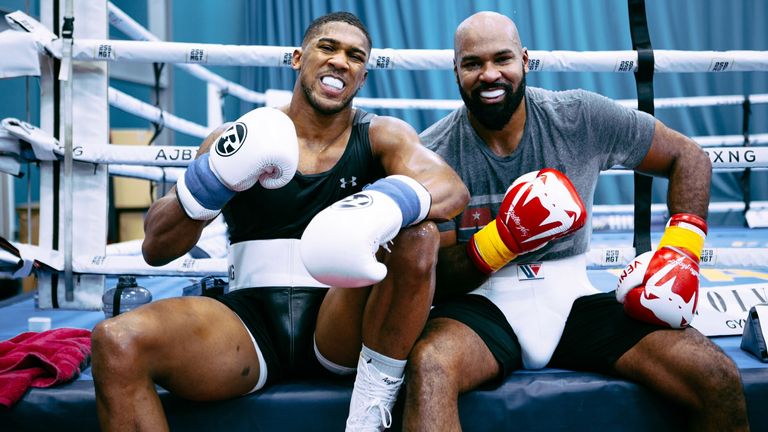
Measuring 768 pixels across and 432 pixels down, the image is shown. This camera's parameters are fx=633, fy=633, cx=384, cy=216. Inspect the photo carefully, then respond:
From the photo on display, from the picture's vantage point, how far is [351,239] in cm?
103

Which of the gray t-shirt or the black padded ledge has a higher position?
the gray t-shirt

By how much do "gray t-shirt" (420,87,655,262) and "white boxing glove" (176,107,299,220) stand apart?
1.62ft

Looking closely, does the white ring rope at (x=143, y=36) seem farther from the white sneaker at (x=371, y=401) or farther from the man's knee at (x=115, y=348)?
the white sneaker at (x=371, y=401)

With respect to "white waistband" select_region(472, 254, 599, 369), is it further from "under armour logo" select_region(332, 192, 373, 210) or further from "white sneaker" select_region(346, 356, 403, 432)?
"under armour logo" select_region(332, 192, 373, 210)

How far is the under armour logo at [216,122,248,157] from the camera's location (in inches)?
46.2

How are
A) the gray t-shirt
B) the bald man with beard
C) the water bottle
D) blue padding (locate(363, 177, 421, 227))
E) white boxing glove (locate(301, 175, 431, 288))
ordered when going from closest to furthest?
white boxing glove (locate(301, 175, 431, 288)) → blue padding (locate(363, 177, 421, 227)) → the bald man with beard → the gray t-shirt → the water bottle

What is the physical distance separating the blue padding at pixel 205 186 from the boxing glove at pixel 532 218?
0.59 metres

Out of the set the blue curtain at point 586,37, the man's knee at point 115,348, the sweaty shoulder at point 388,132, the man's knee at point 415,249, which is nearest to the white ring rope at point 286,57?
the sweaty shoulder at point 388,132

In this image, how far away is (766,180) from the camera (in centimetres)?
544

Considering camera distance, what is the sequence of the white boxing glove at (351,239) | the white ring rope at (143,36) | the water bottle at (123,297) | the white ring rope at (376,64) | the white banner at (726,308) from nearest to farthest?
the white boxing glove at (351,239)
the white banner at (726,308)
the water bottle at (123,297)
the white ring rope at (376,64)
the white ring rope at (143,36)

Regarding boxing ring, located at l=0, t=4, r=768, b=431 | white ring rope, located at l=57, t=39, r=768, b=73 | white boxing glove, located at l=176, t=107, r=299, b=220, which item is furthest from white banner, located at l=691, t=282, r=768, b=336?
white boxing glove, located at l=176, t=107, r=299, b=220

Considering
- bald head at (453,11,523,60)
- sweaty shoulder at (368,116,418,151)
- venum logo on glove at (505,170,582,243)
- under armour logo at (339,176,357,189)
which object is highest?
bald head at (453,11,523,60)

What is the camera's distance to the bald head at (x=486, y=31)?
1.55 metres

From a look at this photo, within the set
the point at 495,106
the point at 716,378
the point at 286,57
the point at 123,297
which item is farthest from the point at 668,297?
the point at 123,297
